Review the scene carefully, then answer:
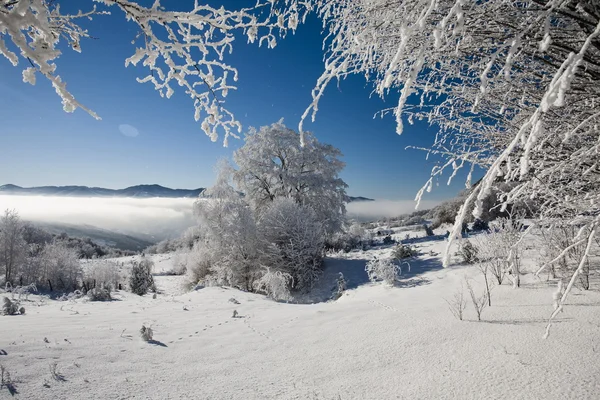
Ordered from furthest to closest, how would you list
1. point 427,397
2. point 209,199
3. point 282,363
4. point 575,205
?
point 209,199 → point 282,363 → point 427,397 → point 575,205

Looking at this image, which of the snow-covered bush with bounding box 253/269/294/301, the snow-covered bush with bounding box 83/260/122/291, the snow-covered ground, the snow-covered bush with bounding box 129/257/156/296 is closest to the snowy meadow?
the snow-covered ground

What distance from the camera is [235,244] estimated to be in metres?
12.0

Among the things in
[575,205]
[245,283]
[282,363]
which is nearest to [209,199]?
[245,283]

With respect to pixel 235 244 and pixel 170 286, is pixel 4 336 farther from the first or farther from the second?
pixel 170 286

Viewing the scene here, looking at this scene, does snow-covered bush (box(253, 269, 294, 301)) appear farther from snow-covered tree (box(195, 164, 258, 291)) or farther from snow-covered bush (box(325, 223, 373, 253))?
snow-covered bush (box(325, 223, 373, 253))

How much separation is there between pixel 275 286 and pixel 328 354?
703 centimetres

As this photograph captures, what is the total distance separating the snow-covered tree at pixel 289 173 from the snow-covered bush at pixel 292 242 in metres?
3.23

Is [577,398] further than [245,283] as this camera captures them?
No

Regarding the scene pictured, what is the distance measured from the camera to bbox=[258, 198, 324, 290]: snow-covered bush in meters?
12.0

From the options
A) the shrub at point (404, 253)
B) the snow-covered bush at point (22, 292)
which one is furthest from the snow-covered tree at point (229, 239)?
the snow-covered bush at point (22, 292)

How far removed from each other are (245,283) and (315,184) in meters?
6.70

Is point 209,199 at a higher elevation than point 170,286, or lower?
higher

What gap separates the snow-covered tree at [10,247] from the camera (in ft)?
46.0

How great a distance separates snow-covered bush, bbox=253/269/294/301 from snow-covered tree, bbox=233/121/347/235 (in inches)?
217
